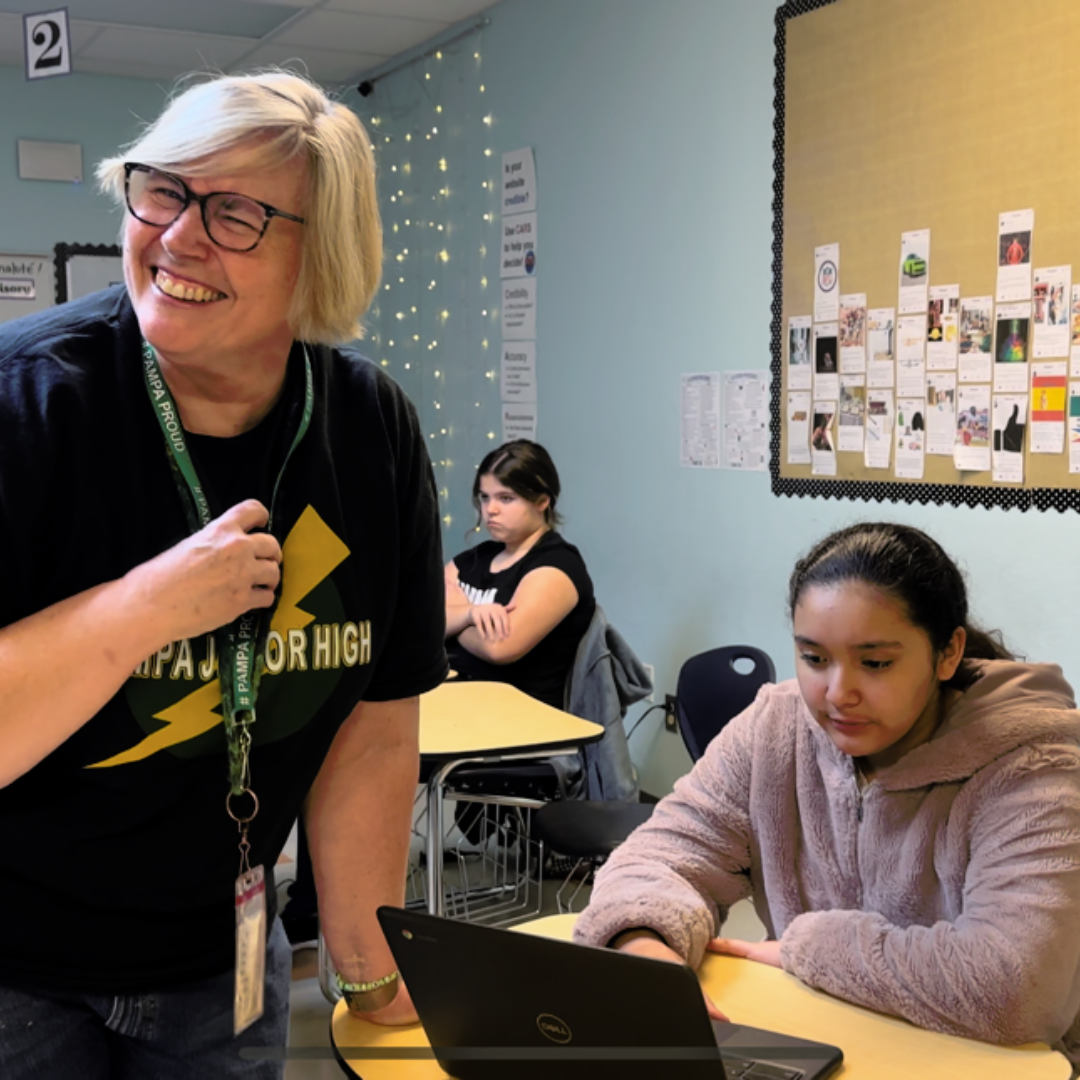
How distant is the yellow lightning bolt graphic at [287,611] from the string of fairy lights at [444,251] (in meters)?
4.29

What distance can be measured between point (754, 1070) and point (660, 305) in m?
3.42

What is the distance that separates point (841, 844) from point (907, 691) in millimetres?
218

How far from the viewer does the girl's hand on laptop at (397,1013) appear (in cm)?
126

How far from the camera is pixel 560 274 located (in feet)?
16.0

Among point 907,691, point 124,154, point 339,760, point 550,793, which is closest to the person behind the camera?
point 124,154

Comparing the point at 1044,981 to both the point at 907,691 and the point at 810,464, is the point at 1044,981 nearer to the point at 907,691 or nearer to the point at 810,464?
the point at 907,691

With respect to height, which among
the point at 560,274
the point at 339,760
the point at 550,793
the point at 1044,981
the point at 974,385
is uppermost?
the point at 560,274

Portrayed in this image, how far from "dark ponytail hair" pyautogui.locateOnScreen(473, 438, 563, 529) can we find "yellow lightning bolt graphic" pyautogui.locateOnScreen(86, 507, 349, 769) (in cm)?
271

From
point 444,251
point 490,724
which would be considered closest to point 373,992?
point 490,724

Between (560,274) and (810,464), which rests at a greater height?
(560,274)

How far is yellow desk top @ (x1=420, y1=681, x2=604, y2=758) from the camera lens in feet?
9.23

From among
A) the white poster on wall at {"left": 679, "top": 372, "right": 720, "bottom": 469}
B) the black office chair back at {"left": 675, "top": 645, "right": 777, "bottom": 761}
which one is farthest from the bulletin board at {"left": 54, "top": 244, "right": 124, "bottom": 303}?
the black office chair back at {"left": 675, "top": 645, "right": 777, "bottom": 761}

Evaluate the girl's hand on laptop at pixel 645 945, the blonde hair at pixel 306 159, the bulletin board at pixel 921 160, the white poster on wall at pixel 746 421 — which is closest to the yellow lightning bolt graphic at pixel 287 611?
the blonde hair at pixel 306 159

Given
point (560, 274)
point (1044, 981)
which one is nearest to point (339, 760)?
point (1044, 981)
